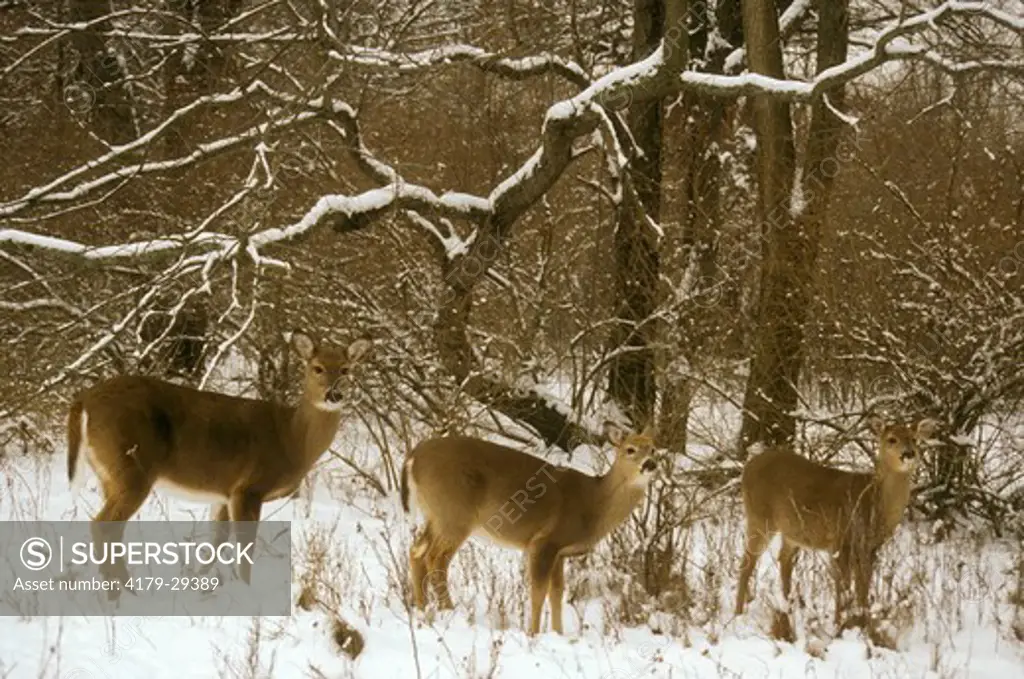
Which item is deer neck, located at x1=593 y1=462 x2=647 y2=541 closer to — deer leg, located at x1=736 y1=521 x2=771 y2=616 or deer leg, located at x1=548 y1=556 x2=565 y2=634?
deer leg, located at x1=548 y1=556 x2=565 y2=634

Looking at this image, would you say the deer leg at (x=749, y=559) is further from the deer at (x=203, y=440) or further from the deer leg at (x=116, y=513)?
the deer leg at (x=116, y=513)

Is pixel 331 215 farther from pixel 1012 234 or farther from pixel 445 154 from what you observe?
pixel 1012 234

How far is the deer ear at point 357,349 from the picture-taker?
26.8 feet

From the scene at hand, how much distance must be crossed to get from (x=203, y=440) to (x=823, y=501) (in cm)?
391

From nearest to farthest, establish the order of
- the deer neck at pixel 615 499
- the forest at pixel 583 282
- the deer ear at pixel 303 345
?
the deer neck at pixel 615 499 → the deer ear at pixel 303 345 → the forest at pixel 583 282

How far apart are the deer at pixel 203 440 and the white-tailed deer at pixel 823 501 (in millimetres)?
2826

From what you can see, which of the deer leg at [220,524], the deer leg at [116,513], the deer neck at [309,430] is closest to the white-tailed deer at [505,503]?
the deer neck at [309,430]

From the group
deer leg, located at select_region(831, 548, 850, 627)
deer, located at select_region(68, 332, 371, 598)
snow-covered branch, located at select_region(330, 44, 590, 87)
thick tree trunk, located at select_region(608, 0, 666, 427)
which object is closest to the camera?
deer leg, located at select_region(831, 548, 850, 627)

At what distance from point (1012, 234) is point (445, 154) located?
22.6 ft

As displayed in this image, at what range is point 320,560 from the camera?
23.6 feet

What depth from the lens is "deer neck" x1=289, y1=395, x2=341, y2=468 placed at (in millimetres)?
7910

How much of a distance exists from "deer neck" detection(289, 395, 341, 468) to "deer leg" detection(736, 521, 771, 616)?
9.27 ft

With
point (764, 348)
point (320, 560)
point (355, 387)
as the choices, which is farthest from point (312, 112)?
point (320, 560)

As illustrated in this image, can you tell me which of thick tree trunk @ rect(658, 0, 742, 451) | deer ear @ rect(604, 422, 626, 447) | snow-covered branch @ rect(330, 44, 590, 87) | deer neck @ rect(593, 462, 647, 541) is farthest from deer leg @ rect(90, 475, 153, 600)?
snow-covered branch @ rect(330, 44, 590, 87)
